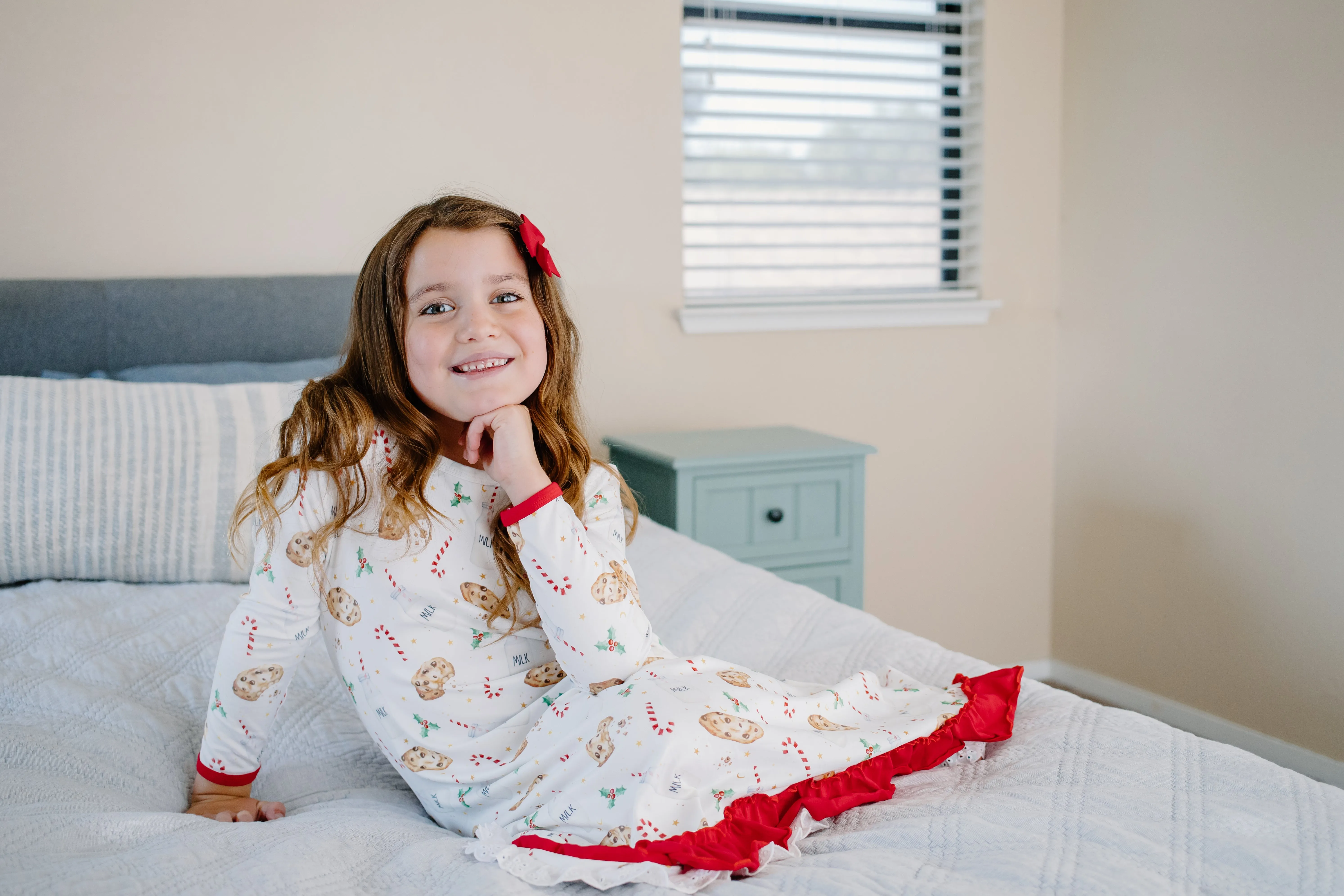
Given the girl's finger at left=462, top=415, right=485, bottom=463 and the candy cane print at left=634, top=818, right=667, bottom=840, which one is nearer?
the candy cane print at left=634, top=818, right=667, bottom=840

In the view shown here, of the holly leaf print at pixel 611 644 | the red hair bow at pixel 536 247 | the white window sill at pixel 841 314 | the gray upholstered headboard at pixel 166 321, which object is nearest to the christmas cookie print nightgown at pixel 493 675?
the holly leaf print at pixel 611 644

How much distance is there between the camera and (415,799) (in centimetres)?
111

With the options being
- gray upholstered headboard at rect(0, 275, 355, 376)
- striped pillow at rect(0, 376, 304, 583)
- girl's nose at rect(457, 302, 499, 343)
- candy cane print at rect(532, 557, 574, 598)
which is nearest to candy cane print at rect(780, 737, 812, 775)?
candy cane print at rect(532, 557, 574, 598)

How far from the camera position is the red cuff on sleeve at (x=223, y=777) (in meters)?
1.05

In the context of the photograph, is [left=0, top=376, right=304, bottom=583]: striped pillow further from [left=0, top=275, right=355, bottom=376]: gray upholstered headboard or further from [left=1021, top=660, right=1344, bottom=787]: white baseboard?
[left=1021, top=660, right=1344, bottom=787]: white baseboard

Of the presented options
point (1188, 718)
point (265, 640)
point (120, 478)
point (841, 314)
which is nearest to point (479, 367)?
point (265, 640)

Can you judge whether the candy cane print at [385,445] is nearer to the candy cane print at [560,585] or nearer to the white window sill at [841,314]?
the candy cane print at [560,585]

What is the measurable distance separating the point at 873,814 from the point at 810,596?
606 millimetres

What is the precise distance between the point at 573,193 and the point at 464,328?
1.52 metres

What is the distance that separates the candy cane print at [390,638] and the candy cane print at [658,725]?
0.96 feet

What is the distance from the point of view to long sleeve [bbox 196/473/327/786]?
1028mm

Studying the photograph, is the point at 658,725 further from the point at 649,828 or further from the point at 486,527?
the point at 486,527

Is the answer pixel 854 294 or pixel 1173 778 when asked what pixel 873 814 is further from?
pixel 854 294

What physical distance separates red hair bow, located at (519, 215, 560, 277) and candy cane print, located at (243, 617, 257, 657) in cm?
47
